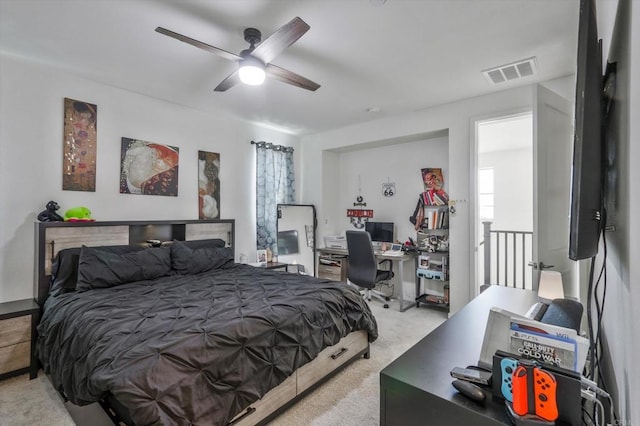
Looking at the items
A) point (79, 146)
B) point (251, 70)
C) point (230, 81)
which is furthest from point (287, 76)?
point (79, 146)

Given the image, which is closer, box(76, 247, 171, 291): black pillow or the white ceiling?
the white ceiling

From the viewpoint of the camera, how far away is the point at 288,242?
4.84m

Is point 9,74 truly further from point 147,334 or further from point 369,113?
point 369,113

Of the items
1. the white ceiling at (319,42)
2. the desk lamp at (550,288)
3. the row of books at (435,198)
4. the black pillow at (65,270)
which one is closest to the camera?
the desk lamp at (550,288)

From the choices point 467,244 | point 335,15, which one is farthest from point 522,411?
point 467,244

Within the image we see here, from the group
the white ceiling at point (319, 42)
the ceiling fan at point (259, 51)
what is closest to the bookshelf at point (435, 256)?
the white ceiling at point (319, 42)

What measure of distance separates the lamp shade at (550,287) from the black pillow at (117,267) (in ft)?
10.4

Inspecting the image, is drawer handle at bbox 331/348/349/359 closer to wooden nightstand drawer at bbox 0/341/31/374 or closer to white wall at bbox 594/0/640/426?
white wall at bbox 594/0/640/426

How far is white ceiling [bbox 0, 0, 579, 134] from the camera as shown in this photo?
6.50ft

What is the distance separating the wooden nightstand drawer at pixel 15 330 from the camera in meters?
2.27

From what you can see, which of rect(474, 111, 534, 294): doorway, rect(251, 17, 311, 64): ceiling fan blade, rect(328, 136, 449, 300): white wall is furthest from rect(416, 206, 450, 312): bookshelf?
rect(251, 17, 311, 64): ceiling fan blade

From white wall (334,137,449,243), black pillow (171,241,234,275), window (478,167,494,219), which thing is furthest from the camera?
window (478,167,494,219)

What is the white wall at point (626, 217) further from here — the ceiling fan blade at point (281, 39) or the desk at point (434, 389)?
the ceiling fan blade at point (281, 39)

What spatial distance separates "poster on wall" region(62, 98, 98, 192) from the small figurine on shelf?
24 cm
